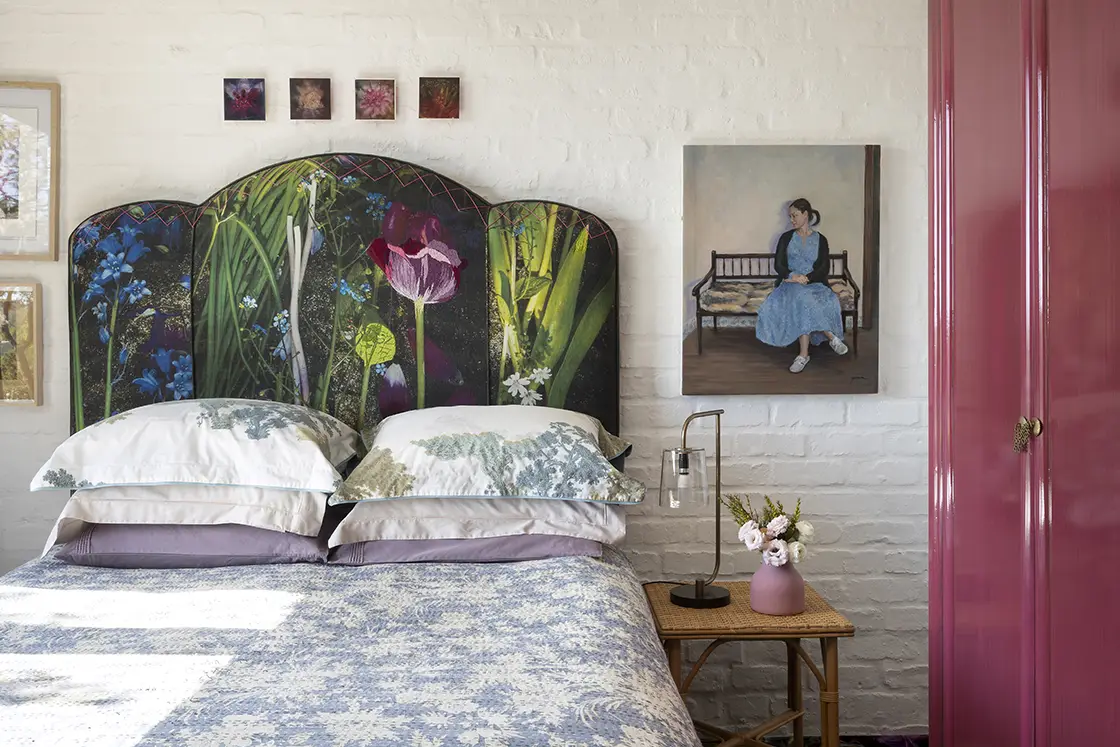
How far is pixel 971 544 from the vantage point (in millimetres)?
2037

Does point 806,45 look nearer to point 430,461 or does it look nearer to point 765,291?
point 765,291

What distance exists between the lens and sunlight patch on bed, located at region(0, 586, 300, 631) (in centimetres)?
177

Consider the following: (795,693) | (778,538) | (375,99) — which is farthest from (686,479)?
(375,99)

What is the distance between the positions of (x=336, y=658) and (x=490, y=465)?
2.49 ft

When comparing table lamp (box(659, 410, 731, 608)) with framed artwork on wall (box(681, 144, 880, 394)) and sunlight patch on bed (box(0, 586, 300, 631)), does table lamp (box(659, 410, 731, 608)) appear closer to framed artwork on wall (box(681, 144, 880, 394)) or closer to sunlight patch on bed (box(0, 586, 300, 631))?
framed artwork on wall (box(681, 144, 880, 394))

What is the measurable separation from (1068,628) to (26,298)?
102 inches

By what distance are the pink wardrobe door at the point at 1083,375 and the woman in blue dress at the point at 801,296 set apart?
1.10 meters

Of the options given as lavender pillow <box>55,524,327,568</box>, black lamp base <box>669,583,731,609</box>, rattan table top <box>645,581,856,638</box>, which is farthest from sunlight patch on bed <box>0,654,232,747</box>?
black lamp base <box>669,583,731,609</box>

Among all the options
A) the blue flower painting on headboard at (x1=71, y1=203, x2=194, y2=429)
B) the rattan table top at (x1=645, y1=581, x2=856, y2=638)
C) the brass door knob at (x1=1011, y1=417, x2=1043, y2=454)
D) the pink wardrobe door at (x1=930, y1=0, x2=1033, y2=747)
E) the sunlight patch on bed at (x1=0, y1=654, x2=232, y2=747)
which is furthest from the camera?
the blue flower painting on headboard at (x1=71, y1=203, x2=194, y2=429)

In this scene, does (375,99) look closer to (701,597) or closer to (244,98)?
(244,98)

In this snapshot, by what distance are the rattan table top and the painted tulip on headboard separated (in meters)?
0.88

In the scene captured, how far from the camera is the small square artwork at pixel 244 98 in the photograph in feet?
9.01

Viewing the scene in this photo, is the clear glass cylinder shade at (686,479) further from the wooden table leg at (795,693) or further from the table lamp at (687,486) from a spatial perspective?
the wooden table leg at (795,693)

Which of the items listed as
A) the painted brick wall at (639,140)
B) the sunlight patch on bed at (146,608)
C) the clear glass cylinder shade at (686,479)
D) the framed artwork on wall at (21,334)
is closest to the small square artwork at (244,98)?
the painted brick wall at (639,140)
